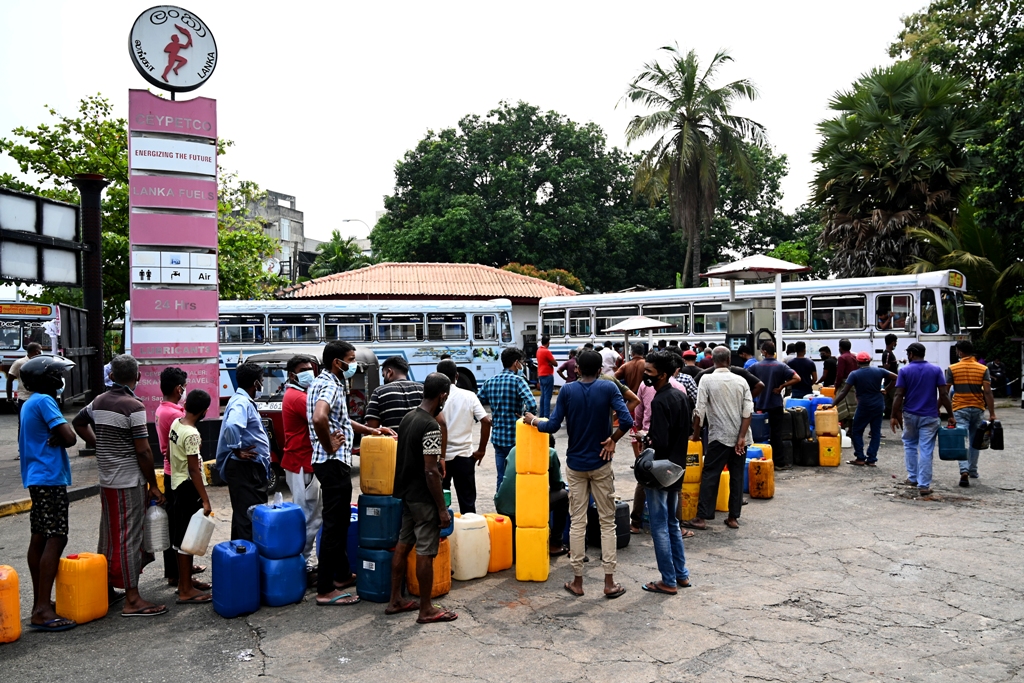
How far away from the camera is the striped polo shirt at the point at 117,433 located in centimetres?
547

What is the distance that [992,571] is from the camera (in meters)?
6.38

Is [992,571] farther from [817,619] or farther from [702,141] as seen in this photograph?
[702,141]

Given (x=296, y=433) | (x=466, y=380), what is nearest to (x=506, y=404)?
(x=296, y=433)

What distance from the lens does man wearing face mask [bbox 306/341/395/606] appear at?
570cm

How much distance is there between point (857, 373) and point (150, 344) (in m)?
10.0

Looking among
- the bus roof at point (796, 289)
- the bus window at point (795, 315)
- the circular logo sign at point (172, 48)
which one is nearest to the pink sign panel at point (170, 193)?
the circular logo sign at point (172, 48)

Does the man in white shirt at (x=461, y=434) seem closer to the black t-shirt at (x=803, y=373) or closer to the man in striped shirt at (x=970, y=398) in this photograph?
the man in striped shirt at (x=970, y=398)

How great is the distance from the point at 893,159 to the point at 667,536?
19.5m

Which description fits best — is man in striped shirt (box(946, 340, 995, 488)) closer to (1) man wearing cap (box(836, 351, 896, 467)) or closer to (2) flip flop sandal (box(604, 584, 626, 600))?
(1) man wearing cap (box(836, 351, 896, 467))

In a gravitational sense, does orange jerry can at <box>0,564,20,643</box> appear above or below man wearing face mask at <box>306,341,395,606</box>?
below

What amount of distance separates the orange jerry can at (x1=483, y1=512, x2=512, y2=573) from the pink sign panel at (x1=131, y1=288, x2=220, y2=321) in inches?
269

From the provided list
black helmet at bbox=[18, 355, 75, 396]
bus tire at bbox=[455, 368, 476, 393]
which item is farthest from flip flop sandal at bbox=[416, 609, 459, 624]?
bus tire at bbox=[455, 368, 476, 393]

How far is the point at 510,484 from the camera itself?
6.75m

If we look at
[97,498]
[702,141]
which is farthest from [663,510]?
[702,141]
